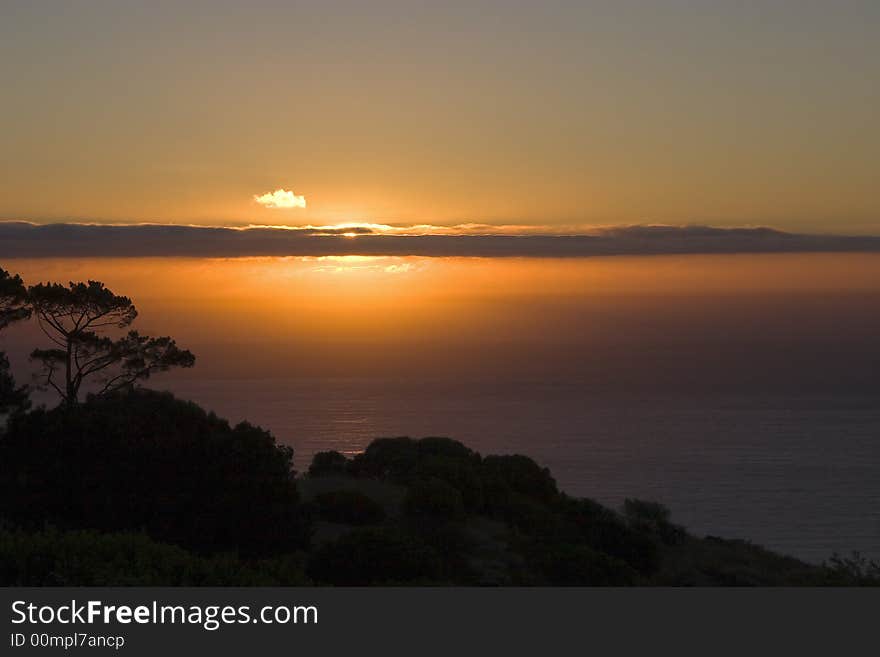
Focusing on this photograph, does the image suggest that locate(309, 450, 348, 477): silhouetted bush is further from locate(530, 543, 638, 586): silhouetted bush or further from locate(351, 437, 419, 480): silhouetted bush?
locate(530, 543, 638, 586): silhouetted bush

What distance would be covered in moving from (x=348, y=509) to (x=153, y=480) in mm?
7035

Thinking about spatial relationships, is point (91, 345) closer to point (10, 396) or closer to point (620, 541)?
point (10, 396)

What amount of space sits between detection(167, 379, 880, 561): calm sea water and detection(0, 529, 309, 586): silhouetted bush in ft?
205

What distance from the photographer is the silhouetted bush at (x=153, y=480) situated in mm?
23031

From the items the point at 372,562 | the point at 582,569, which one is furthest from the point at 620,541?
the point at 372,562

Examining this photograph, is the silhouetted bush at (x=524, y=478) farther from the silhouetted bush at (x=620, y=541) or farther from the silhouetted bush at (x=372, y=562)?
the silhouetted bush at (x=372, y=562)

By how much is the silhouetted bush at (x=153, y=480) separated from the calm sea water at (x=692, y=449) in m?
53.7

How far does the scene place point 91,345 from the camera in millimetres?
31672

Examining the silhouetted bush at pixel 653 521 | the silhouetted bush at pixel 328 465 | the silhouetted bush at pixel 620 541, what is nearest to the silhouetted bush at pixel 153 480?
the silhouetted bush at pixel 620 541

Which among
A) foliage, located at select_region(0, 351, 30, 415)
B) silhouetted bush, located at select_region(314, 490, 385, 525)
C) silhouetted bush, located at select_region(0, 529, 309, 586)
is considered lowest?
silhouetted bush, located at select_region(314, 490, 385, 525)

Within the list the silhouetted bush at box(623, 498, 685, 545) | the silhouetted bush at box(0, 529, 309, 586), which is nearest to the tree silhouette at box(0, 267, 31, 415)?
the silhouetted bush at box(0, 529, 309, 586)

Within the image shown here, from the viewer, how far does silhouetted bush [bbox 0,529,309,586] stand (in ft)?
40.2
